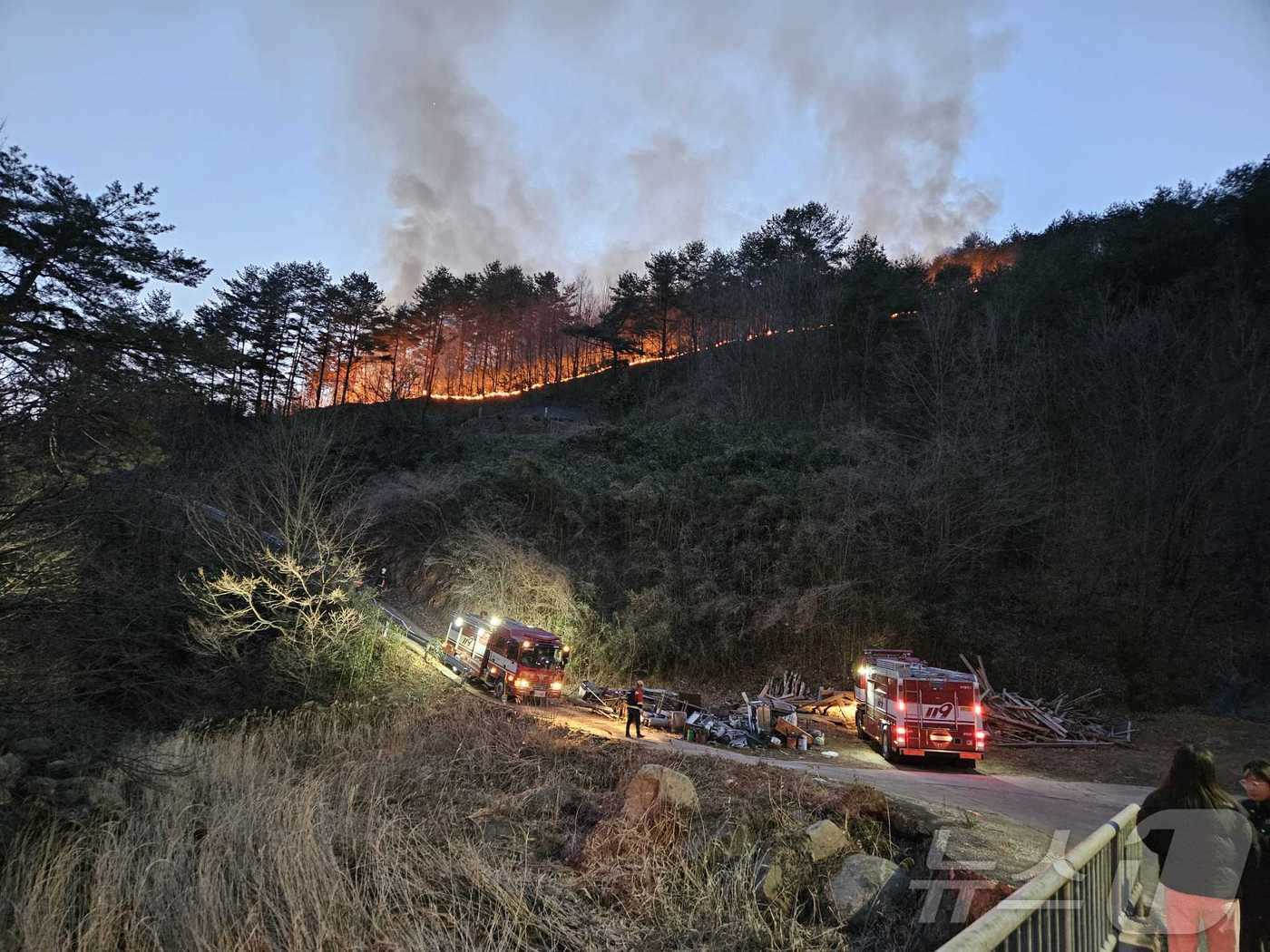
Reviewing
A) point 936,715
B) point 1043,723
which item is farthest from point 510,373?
point 936,715

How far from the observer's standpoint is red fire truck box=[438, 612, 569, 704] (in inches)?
733

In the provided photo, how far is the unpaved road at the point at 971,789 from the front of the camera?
31.1 ft

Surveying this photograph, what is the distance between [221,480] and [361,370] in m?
31.8

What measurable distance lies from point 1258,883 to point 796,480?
23.1 m

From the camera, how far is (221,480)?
1112 inches

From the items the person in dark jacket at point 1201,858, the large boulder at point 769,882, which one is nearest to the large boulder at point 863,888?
the large boulder at point 769,882

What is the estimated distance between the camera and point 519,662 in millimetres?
18688

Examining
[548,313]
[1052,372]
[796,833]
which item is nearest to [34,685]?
[796,833]

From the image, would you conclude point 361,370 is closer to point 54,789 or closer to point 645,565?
point 645,565

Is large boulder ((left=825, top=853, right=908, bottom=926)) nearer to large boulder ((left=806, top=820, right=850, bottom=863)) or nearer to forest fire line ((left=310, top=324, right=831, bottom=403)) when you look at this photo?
large boulder ((left=806, top=820, right=850, bottom=863))

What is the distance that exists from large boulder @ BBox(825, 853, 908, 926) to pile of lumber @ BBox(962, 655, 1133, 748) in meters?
10.7

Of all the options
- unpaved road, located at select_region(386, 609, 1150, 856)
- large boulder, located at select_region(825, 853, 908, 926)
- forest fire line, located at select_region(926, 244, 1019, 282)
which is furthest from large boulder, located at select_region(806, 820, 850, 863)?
forest fire line, located at select_region(926, 244, 1019, 282)

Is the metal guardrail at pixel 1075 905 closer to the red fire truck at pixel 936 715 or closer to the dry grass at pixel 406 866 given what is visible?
the dry grass at pixel 406 866

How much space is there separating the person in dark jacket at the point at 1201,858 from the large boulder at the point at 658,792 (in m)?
5.66
